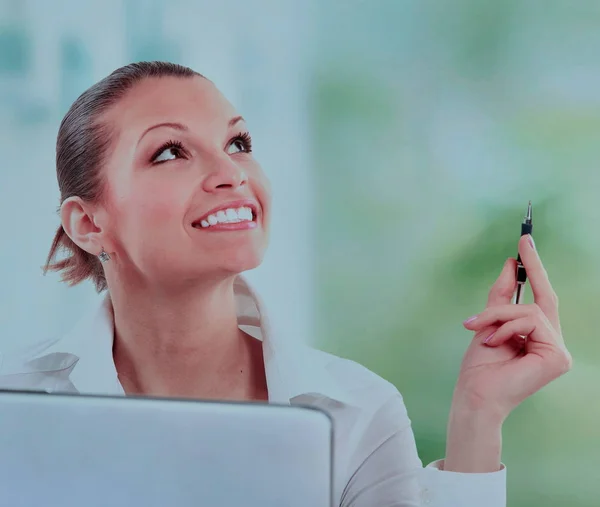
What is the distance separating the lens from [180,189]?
1464 millimetres

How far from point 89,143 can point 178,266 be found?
0.33 metres

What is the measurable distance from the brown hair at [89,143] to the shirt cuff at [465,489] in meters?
0.86

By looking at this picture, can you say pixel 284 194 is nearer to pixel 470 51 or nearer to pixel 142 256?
pixel 142 256

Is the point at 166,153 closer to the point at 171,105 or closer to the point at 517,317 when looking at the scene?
the point at 171,105

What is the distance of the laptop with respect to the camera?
1.83 ft

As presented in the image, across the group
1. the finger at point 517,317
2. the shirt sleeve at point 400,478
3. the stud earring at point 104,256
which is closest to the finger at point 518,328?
the finger at point 517,317

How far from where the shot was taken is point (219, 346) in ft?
4.95

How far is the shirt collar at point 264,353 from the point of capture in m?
1.45

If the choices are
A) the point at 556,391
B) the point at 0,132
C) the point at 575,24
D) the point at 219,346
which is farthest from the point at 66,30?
the point at 556,391

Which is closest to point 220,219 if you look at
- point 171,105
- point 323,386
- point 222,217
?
point 222,217

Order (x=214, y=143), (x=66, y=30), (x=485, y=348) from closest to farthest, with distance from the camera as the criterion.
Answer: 1. (x=485, y=348)
2. (x=214, y=143)
3. (x=66, y=30)

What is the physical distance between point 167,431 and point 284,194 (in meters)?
1.03

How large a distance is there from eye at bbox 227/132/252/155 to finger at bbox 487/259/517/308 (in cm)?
60

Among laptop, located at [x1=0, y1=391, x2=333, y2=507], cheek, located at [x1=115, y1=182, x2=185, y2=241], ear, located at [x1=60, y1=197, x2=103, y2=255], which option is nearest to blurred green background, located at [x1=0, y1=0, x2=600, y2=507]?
ear, located at [x1=60, y1=197, x2=103, y2=255]
